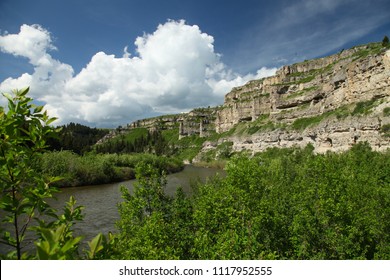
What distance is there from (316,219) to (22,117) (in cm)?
1099

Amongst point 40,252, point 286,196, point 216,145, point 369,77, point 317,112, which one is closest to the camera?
point 40,252

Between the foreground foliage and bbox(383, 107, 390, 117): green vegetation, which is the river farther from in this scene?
bbox(383, 107, 390, 117): green vegetation

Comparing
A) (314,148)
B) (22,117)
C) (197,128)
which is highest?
(197,128)

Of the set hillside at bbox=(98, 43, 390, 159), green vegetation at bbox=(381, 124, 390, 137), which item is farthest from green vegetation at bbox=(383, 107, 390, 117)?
green vegetation at bbox=(381, 124, 390, 137)

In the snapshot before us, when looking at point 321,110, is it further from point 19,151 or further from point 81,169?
point 19,151

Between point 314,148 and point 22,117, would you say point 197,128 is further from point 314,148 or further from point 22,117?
point 22,117

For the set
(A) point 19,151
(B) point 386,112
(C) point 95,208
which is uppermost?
(B) point 386,112

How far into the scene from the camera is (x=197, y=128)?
523 ft

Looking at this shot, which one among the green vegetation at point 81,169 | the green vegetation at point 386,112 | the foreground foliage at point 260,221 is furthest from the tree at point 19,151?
the green vegetation at point 386,112

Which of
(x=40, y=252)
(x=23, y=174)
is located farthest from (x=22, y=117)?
(x=40, y=252)

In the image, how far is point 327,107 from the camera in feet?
215

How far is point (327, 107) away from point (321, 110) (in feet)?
11.6

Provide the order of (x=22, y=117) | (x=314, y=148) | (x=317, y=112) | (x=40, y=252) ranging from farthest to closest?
(x=317, y=112) → (x=314, y=148) → (x=22, y=117) → (x=40, y=252)

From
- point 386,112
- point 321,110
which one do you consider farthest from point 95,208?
point 321,110
